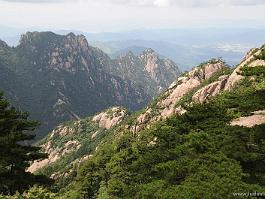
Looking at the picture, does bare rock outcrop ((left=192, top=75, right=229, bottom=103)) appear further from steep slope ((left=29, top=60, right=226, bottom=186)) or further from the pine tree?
the pine tree

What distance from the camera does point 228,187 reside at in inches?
976

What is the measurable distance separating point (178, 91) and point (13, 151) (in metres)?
119

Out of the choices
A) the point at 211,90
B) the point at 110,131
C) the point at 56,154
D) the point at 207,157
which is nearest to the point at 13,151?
the point at 207,157

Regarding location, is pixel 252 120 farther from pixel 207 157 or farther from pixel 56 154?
pixel 56 154

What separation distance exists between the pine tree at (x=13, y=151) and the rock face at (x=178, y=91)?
95.2 m

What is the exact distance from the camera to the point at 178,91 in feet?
518

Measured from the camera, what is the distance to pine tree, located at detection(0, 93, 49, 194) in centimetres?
4149

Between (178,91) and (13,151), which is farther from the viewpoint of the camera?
(178,91)

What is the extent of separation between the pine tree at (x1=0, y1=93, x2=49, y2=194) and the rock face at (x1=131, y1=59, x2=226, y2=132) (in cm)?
9522

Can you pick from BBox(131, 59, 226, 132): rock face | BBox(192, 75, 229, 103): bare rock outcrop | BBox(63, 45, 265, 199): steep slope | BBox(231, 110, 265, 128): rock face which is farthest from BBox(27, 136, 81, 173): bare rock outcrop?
BBox(231, 110, 265, 128): rock face

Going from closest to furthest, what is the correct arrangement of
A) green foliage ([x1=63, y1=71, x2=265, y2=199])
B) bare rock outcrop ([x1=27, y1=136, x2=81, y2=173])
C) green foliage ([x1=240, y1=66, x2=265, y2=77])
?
1. green foliage ([x1=63, y1=71, x2=265, y2=199])
2. green foliage ([x1=240, y1=66, x2=265, y2=77])
3. bare rock outcrop ([x1=27, y1=136, x2=81, y2=173])

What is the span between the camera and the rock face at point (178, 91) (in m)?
145

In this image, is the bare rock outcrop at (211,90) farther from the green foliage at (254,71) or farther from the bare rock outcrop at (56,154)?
the green foliage at (254,71)

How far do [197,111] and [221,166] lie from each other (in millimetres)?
11974
